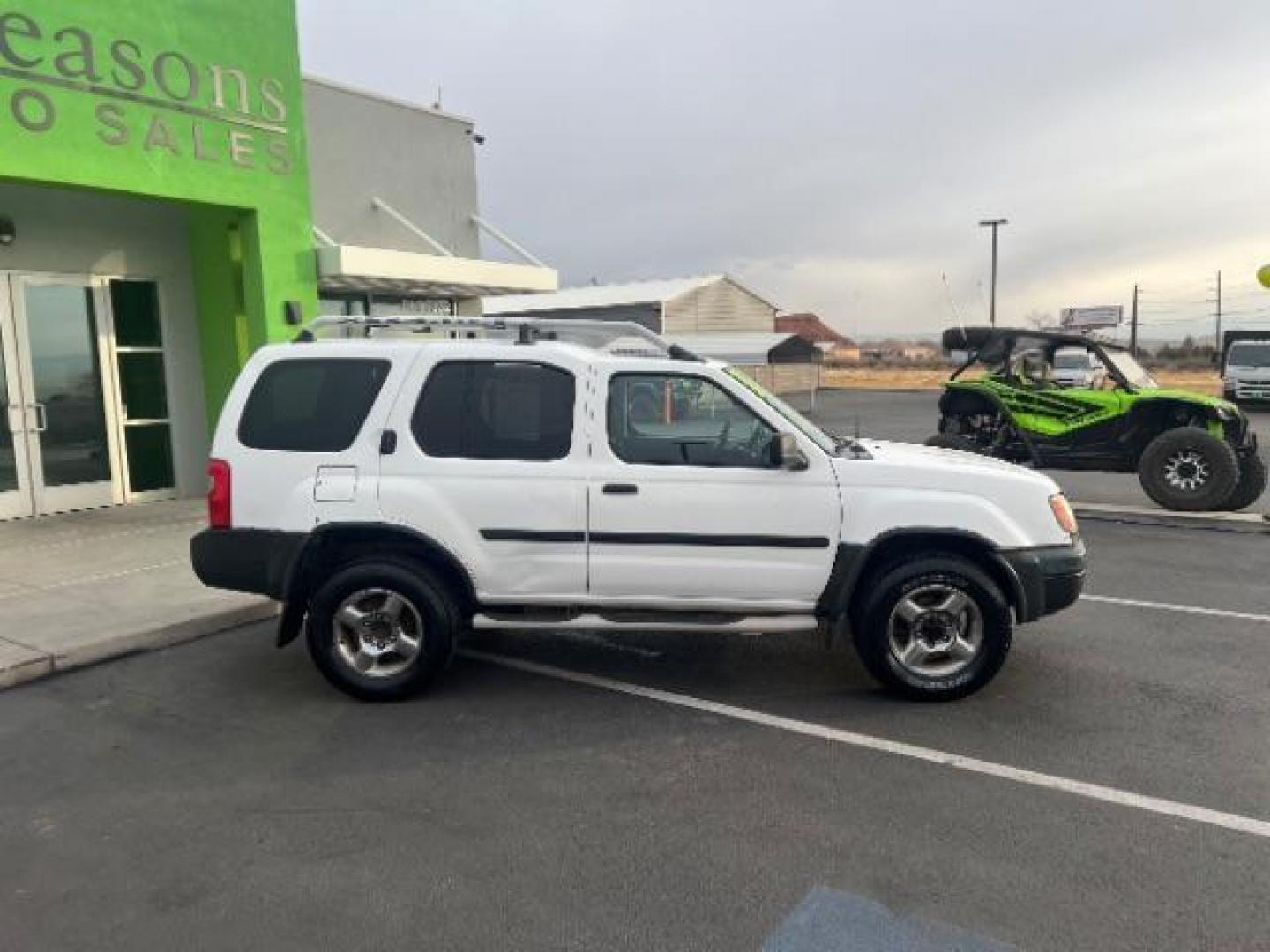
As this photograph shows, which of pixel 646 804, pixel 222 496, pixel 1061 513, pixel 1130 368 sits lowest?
pixel 646 804

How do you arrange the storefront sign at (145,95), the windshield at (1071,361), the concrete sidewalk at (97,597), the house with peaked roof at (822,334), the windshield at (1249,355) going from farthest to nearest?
the house with peaked roof at (822,334) < the windshield at (1249,355) < the windshield at (1071,361) < the storefront sign at (145,95) < the concrete sidewalk at (97,597)

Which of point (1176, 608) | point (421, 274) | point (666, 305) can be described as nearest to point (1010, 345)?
point (1176, 608)

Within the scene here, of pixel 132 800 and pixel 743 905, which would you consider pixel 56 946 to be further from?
pixel 743 905

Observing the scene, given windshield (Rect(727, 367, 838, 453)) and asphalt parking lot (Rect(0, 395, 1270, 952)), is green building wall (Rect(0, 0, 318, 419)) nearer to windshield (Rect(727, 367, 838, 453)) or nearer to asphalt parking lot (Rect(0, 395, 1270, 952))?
asphalt parking lot (Rect(0, 395, 1270, 952))

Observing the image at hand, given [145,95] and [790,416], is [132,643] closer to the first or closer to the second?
[790,416]

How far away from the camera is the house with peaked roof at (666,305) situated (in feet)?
137

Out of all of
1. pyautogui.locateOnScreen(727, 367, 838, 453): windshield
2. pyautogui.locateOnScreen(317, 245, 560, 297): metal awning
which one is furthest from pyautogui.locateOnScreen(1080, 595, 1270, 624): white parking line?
pyautogui.locateOnScreen(317, 245, 560, 297): metal awning

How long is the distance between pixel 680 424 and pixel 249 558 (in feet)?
7.99

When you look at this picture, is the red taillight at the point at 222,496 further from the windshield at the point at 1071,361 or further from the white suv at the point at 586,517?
the windshield at the point at 1071,361

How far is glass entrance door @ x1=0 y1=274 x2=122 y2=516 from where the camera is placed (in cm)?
996

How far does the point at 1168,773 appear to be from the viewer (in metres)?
4.12

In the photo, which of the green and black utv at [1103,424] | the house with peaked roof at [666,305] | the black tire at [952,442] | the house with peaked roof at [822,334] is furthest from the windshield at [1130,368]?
the house with peaked roof at [822,334]

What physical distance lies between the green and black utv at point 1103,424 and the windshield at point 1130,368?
15 millimetres

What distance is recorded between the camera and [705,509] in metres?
4.93
